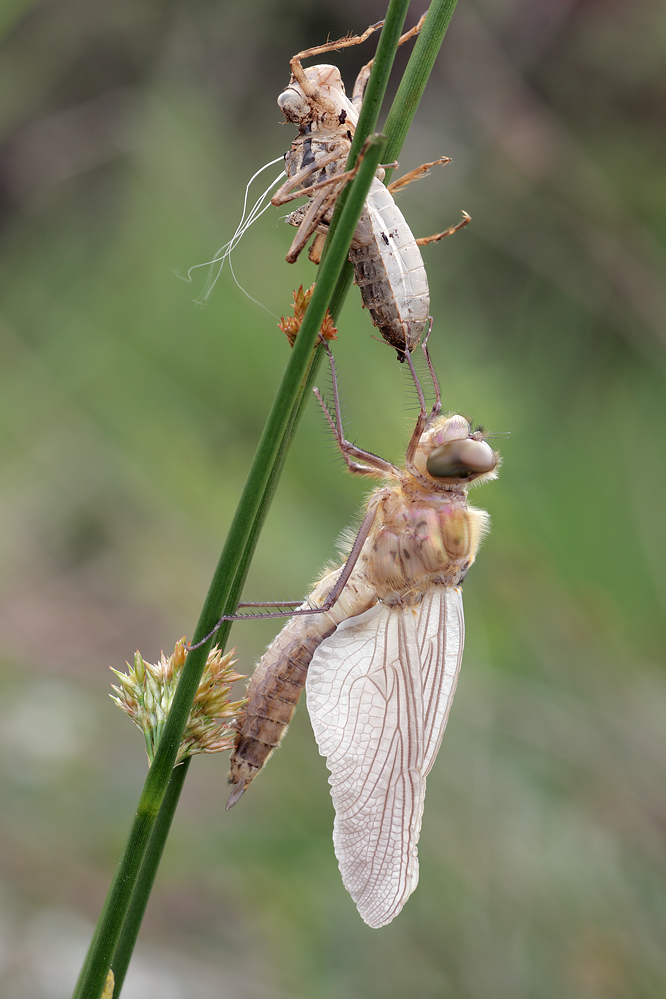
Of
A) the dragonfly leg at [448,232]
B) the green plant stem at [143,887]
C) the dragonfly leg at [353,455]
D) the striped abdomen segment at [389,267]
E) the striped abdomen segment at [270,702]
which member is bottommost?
the green plant stem at [143,887]

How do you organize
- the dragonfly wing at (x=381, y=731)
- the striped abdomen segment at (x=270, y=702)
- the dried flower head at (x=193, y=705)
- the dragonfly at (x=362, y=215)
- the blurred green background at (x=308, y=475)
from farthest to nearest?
1. the blurred green background at (x=308, y=475)
2. the striped abdomen segment at (x=270, y=702)
3. the dragonfly wing at (x=381, y=731)
4. the dragonfly at (x=362, y=215)
5. the dried flower head at (x=193, y=705)

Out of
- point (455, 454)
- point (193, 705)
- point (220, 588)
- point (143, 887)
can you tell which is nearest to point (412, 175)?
point (455, 454)

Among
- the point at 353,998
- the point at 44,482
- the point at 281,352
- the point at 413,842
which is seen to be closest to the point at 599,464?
the point at 281,352

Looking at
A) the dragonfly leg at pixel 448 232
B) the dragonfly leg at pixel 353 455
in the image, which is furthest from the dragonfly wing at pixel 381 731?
the dragonfly leg at pixel 448 232

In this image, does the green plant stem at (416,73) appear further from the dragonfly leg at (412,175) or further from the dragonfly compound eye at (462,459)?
the dragonfly compound eye at (462,459)

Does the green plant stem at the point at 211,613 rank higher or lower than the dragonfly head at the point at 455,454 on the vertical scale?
lower

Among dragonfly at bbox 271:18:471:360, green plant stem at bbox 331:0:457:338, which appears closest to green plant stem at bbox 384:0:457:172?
green plant stem at bbox 331:0:457:338

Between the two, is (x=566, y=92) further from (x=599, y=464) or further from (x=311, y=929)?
(x=311, y=929)
